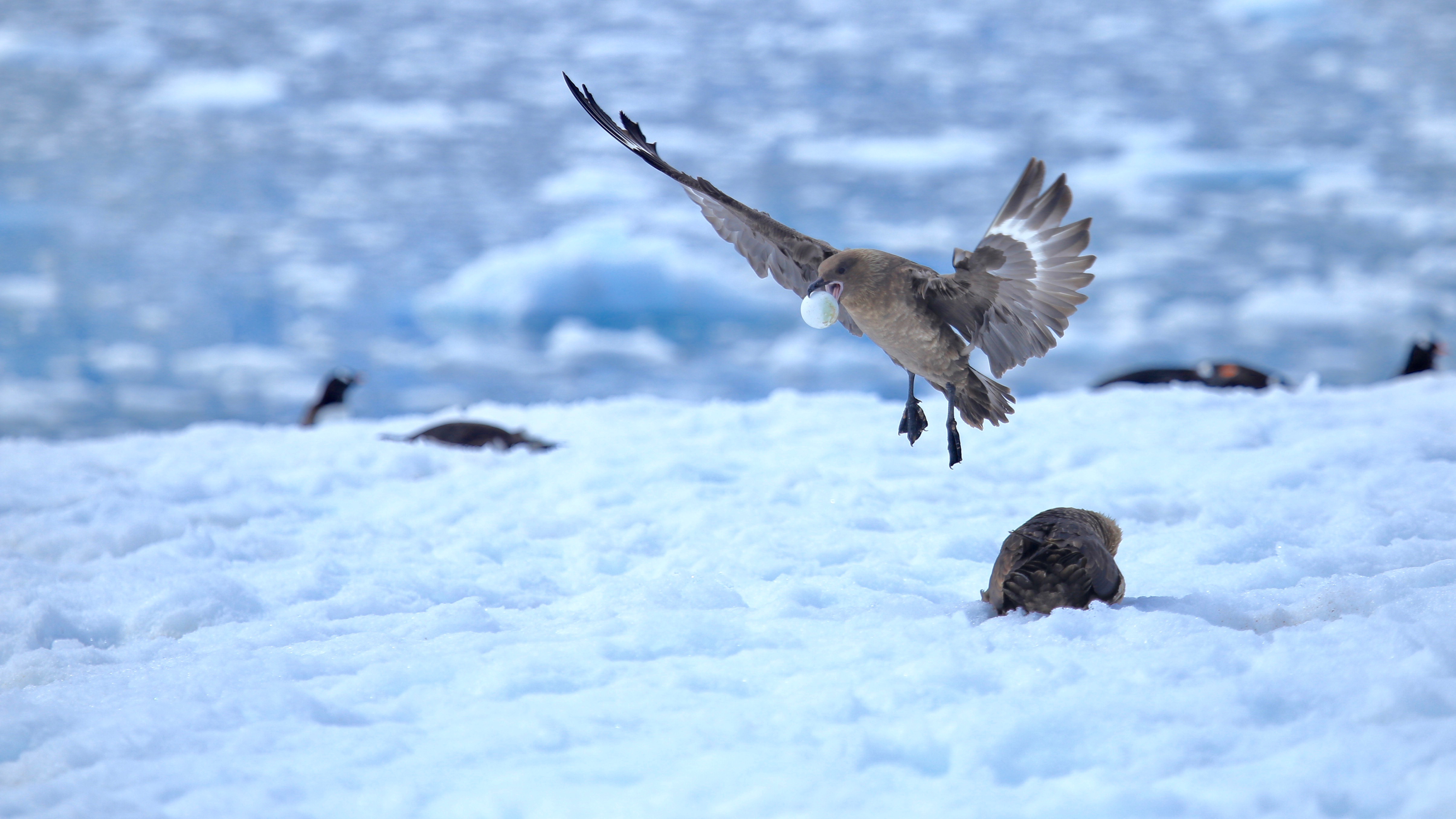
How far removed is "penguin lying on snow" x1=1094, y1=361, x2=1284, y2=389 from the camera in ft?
33.2

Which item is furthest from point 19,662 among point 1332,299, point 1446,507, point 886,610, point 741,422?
point 1332,299

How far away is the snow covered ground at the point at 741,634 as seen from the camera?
2275 mm

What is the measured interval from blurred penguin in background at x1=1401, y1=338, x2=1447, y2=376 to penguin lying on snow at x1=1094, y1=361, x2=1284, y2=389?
182 inches

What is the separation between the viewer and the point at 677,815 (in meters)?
2.13

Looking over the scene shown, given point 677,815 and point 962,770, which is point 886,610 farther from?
point 677,815

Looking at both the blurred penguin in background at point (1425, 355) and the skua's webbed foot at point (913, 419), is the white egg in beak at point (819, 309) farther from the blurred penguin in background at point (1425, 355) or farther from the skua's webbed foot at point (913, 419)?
the blurred penguin in background at point (1425, 355)

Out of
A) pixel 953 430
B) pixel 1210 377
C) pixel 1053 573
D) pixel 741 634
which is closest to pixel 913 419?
pixel 953 430

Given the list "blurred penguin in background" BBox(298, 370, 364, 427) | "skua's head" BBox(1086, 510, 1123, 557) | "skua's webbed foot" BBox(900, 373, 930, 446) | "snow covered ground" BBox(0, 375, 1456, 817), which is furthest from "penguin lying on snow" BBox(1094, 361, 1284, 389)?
"blurred penguin in background" BBox(298, 370, 364, 427)

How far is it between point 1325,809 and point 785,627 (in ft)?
5.18

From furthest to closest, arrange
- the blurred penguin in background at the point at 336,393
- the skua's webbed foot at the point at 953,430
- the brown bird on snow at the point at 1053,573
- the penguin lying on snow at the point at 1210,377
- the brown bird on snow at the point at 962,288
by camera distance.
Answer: the blurred penguin in background at the point at 336,393 → the penguin lying on snow at the point at 1210,377 → the skua's webbed foot at the point at 953,430 → the brown bird on snow at the point at 962,288 → the brown bird on snow at the point at 1053,573

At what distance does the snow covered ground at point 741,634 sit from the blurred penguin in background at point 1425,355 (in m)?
8.46

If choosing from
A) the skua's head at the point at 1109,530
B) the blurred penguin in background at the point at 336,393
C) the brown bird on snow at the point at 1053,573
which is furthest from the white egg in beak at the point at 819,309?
the blurred penguin in background at the point at 336,393

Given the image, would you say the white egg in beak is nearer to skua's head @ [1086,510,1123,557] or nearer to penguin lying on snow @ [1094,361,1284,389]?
skua's head @ [1086,510,1123,557]

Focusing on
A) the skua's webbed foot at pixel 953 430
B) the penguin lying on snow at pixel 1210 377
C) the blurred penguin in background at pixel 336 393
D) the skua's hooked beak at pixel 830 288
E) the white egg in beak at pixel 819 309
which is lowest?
the skua's webbed foot at pixel 953 430
